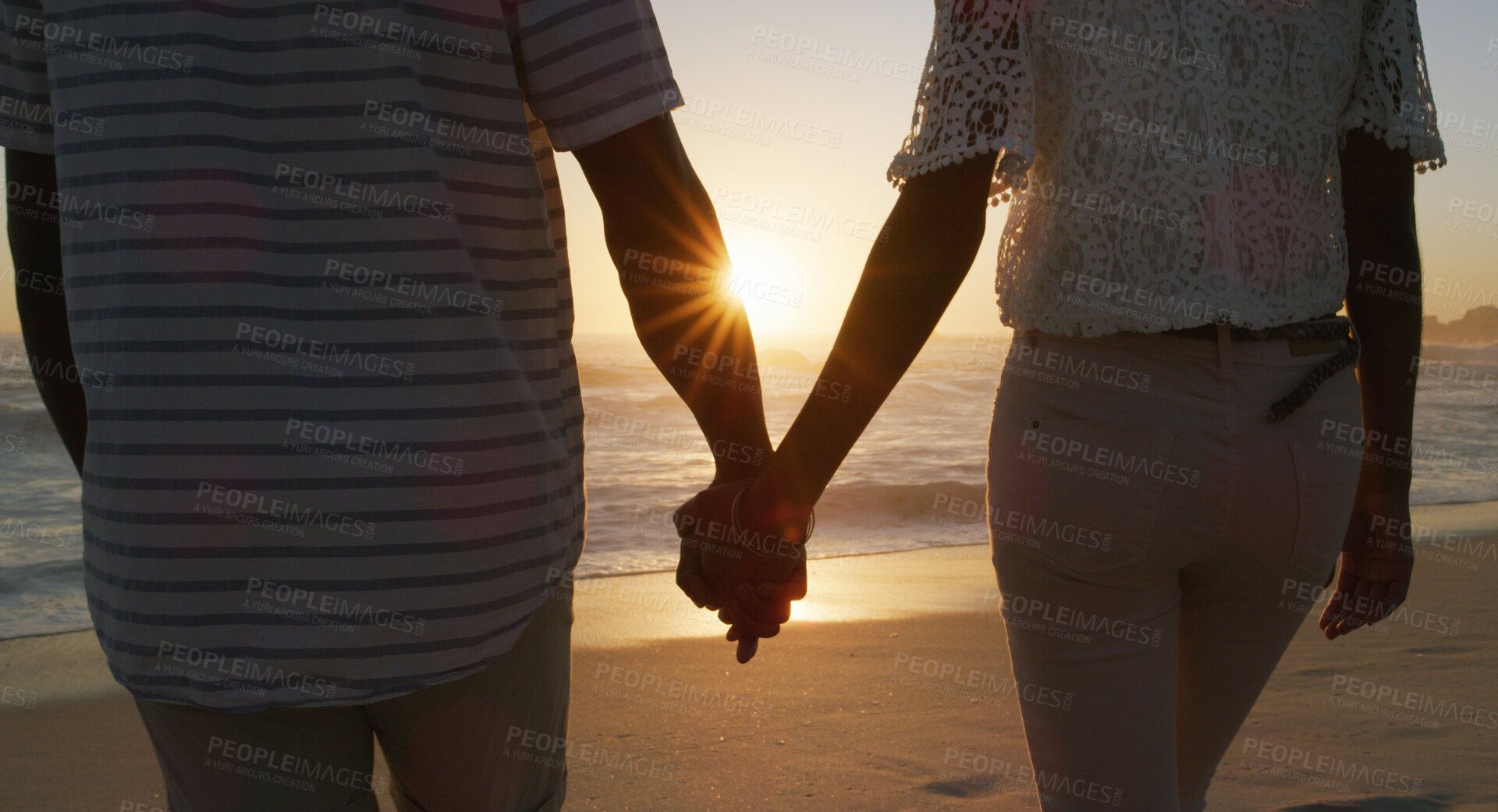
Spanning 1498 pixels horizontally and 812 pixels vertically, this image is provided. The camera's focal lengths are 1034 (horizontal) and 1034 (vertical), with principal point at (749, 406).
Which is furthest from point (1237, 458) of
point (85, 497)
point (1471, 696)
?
point (1471, 696)

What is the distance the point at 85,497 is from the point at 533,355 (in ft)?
1.80

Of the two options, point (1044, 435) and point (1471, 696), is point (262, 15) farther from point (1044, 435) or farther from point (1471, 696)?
point (1471, 696)

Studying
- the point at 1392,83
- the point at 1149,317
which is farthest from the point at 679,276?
the point at 1392,83

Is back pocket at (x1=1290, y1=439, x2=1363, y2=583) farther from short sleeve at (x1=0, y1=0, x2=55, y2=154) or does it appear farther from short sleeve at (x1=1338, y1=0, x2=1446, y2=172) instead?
short sleeve at (x1=0, y1=0, x2=55, y2=154)

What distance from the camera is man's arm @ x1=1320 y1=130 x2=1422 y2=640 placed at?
164cm

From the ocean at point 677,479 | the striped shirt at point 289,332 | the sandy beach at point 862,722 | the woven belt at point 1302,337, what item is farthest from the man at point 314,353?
the ocean at point 677,479

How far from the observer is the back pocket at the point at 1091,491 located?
4.61 feet

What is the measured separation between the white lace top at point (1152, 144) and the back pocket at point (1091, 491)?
0.14 metres

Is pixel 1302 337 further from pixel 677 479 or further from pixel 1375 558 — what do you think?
pixel 677 479

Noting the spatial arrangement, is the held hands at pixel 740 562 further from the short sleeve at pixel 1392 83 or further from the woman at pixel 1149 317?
the short sleeve at pixel 1392 83

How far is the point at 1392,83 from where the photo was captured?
1.57m

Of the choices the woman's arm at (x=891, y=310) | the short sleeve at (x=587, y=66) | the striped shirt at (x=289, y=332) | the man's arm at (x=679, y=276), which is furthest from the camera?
the woman's arm at (x=891, y=310)

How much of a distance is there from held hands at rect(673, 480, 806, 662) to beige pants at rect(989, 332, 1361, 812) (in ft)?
1.37

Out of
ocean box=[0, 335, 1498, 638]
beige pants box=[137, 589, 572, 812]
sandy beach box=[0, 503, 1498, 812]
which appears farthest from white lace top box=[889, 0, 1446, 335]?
ocean box=[0, 335, 1498, 638]
